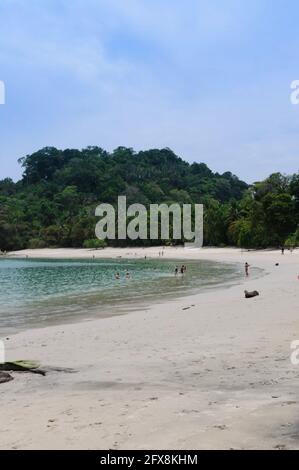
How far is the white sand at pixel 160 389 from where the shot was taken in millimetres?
5969

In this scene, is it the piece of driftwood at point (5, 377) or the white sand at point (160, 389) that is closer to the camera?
the white sand at point (160, 389)

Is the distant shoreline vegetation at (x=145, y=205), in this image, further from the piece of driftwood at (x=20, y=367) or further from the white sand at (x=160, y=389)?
the piece of driftwood at (x=20, y=367)

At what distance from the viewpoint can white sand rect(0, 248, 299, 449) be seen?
5.97 metres

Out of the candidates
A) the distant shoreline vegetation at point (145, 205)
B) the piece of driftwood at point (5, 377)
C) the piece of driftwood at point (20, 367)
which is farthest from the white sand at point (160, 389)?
the distant shoreline vegetation at point (145, 205)

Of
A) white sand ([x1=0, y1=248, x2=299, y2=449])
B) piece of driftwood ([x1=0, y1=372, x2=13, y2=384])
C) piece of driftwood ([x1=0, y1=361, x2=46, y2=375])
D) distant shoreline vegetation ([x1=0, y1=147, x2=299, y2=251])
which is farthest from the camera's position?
distant shoreline vegetation ([x1=0, y1=147, x2=299, y2=251])

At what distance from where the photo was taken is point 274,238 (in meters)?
84.7

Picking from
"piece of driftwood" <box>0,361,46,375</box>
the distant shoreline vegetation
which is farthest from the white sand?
the distant shoreline vegetation

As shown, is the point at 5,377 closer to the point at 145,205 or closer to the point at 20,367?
the point at 20,367

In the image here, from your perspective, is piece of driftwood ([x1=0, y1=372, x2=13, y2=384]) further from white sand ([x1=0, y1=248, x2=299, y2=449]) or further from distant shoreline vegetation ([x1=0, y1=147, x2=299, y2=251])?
distant shoreline vegetation ([x1=0, y1=147, x2=299, y2=251])

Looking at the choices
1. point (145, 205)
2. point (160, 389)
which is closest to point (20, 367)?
point (160, 389)

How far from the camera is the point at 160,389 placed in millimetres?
8258

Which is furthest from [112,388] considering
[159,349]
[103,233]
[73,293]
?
[103,233]
